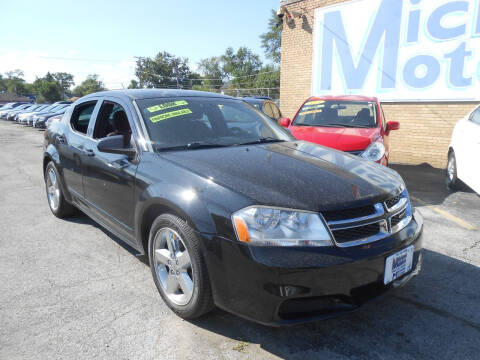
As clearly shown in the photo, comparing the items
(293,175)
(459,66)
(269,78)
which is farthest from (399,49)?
(269,78)

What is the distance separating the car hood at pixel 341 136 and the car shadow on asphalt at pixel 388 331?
2.79 metres

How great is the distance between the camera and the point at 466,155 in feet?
18.0

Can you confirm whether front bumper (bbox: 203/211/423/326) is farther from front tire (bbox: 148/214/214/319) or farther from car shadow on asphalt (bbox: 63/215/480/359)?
car shadow on asphalt (bbox: 63/215/480/359)

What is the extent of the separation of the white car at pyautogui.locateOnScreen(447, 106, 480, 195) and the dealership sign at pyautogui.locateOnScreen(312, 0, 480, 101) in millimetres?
2978

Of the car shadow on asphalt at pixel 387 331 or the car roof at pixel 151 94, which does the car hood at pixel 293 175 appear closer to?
the car shadow on asphalt at pixel 387 331

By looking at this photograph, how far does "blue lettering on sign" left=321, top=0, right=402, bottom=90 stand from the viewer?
369 inches

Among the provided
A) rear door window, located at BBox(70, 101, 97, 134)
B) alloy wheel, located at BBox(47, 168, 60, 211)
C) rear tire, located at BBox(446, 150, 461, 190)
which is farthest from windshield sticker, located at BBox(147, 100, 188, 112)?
rear tire, located at BBox(446, 150, 461, 190)

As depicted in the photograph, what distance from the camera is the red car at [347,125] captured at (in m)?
5.33

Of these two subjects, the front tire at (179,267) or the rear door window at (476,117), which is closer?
the front tire at (179,267)

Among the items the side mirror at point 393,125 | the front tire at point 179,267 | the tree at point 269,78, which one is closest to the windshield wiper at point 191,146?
the front tire at point 179,267

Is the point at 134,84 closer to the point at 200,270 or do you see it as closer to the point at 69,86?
the point at 69,86

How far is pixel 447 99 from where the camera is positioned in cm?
863

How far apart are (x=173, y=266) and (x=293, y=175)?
1.02m

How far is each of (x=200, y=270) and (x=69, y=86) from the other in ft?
479
